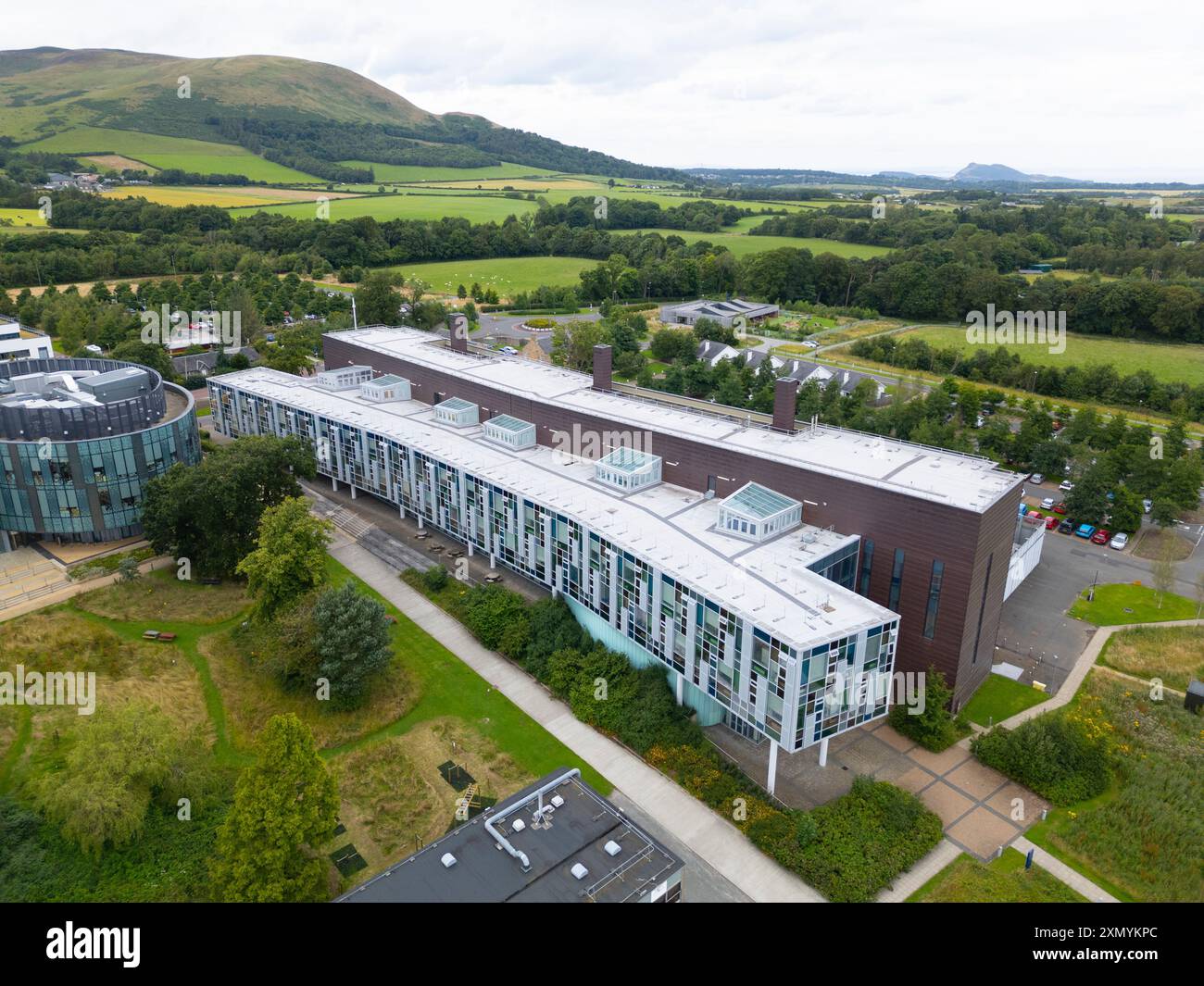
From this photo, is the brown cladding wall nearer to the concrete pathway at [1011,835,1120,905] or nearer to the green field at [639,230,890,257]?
the concrete pathway at [1011,835,1120,905]

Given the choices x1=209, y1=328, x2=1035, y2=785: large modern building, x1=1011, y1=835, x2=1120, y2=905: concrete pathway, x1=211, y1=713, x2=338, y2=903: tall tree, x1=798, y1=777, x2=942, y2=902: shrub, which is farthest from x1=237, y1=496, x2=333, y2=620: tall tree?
x1=1011, y1=835, x2=1120, y2=905: concrete pathway

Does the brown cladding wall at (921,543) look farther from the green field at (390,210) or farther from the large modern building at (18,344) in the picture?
the green field at (390,210)

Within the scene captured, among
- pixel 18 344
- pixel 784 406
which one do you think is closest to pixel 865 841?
pixel 784 406

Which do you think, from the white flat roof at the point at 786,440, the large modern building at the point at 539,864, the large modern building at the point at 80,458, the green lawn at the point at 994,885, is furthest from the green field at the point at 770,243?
the large modern building at the point at 539,864

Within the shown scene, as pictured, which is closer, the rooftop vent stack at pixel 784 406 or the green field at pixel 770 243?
the rooftop vent stack at pixel 784 406

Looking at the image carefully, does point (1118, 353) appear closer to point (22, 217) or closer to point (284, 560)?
point (284, 560)
